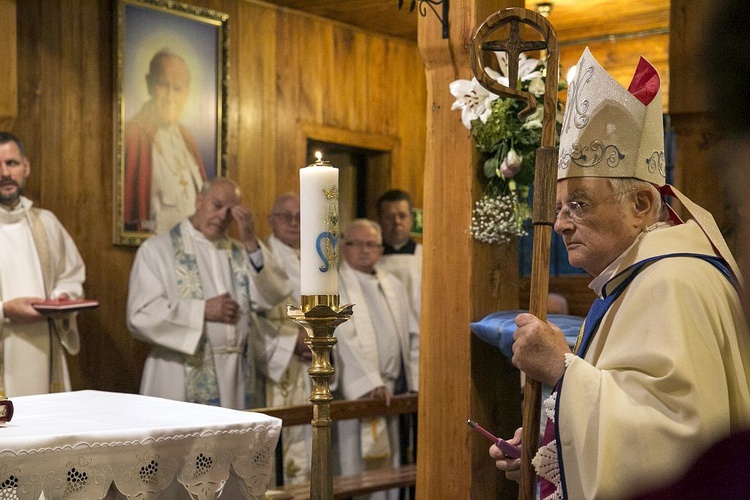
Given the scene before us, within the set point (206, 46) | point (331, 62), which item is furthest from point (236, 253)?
point (331, 62)

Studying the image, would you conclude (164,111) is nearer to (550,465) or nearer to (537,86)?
(537,86)

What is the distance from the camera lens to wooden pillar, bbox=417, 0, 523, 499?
388 centimetres

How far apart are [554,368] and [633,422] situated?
0.23m

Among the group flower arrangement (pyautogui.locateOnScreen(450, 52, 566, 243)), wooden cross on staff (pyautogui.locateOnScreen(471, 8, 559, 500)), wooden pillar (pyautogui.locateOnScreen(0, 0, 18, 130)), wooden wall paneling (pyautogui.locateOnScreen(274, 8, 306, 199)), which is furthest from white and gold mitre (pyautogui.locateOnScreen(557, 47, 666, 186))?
wooden wall paneling (pyautogui.locateOnScreen(274, 8, 306, 199))

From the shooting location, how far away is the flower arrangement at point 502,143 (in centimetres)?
379

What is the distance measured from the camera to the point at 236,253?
254 inches

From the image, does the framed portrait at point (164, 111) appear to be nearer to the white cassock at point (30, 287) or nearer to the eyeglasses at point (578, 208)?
the white cassock at point (30, 287)

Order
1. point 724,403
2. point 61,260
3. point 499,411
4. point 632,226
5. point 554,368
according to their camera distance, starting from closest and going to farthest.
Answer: point 724,403
point 554,368
point 632,226
point 499,411
point 61,260

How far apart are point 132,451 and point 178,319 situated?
366cm

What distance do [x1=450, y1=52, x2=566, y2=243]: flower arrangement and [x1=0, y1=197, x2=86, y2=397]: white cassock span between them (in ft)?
9.60

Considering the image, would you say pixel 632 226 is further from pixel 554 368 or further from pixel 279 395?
pixel 279 395

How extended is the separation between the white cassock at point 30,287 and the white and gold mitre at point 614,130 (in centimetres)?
393

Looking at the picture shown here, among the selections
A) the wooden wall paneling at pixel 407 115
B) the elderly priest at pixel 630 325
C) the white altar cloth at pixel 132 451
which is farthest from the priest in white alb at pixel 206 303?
the elderly priest at pixel 630 325

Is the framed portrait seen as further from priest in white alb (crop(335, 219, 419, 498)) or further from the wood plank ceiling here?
priest in white alb (crop(335, 219, 419, 498))
